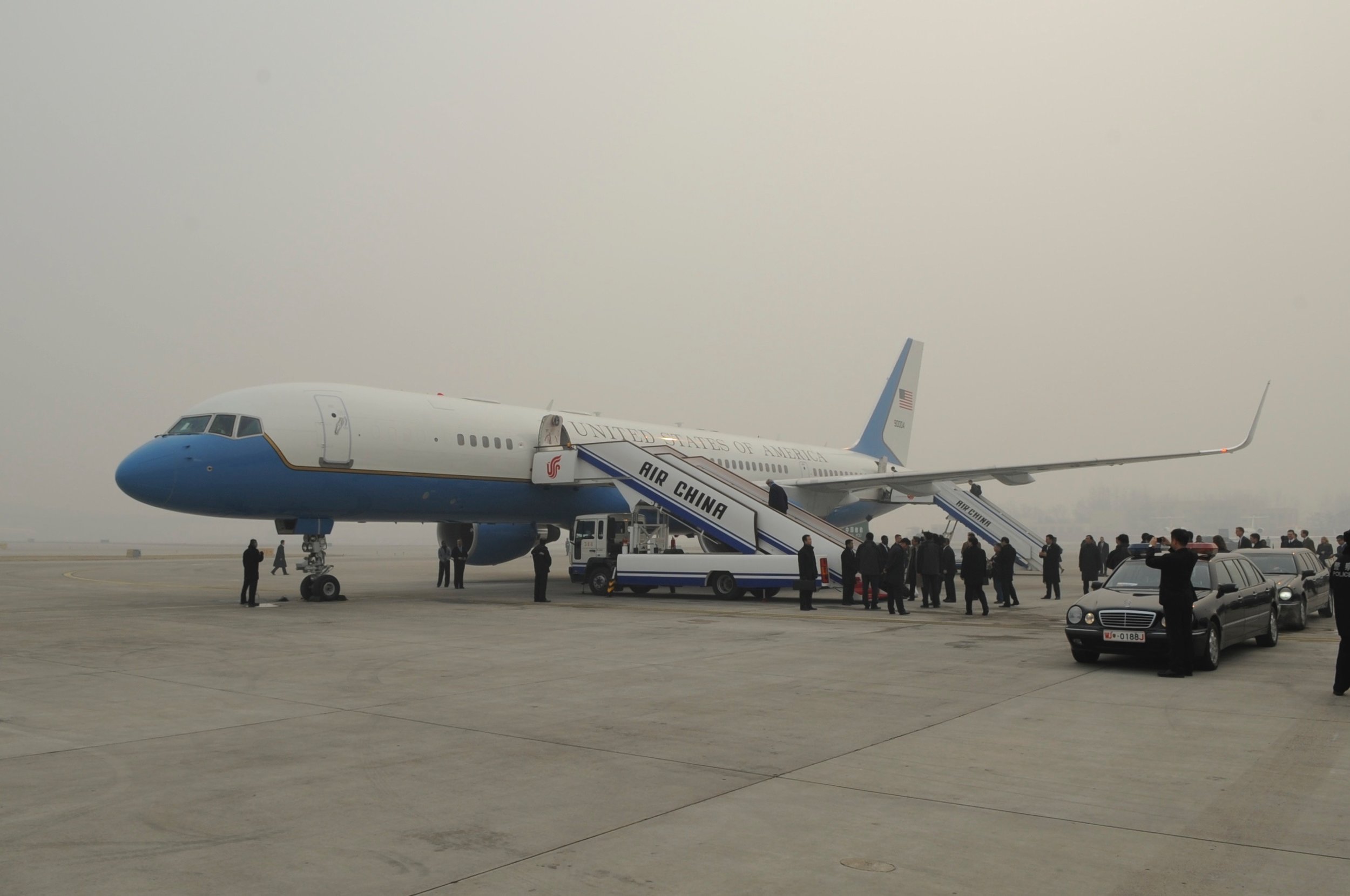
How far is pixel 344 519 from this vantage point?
20.4 metres

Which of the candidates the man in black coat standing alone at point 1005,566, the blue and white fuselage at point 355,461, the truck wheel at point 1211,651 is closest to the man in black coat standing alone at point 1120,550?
the man in black coat standing alone at point 1005,566

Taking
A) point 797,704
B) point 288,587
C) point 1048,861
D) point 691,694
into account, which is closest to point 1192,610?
point 797,704

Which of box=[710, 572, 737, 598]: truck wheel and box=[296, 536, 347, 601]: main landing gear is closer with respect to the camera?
box=[296, 536, 347, 601]: main landing gear

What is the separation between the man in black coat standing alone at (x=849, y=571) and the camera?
19.8 m

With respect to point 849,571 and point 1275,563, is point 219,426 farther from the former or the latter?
point 1275,563

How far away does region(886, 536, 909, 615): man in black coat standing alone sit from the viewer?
17.9 metres

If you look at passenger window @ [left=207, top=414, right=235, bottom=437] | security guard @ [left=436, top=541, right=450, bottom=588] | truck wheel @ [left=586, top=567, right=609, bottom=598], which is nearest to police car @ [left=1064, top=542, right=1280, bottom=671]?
truck wheel @ [left=586, top=567, right=609, bottom=598]

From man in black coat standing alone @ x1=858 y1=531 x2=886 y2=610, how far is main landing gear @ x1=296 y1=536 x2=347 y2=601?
10644 mm

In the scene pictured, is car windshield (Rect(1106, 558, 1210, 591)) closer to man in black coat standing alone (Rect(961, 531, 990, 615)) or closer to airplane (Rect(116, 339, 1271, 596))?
man in black coat standing alone (Rect(961, 531, 990, 615))

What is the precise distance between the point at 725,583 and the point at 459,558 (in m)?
8.01

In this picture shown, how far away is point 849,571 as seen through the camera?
19.8 m

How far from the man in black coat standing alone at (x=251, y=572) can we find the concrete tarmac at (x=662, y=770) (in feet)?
19.3

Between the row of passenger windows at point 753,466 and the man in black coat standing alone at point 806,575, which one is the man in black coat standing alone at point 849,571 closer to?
the man in black coat standing alone at point 806,575

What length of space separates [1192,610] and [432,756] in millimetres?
7997
